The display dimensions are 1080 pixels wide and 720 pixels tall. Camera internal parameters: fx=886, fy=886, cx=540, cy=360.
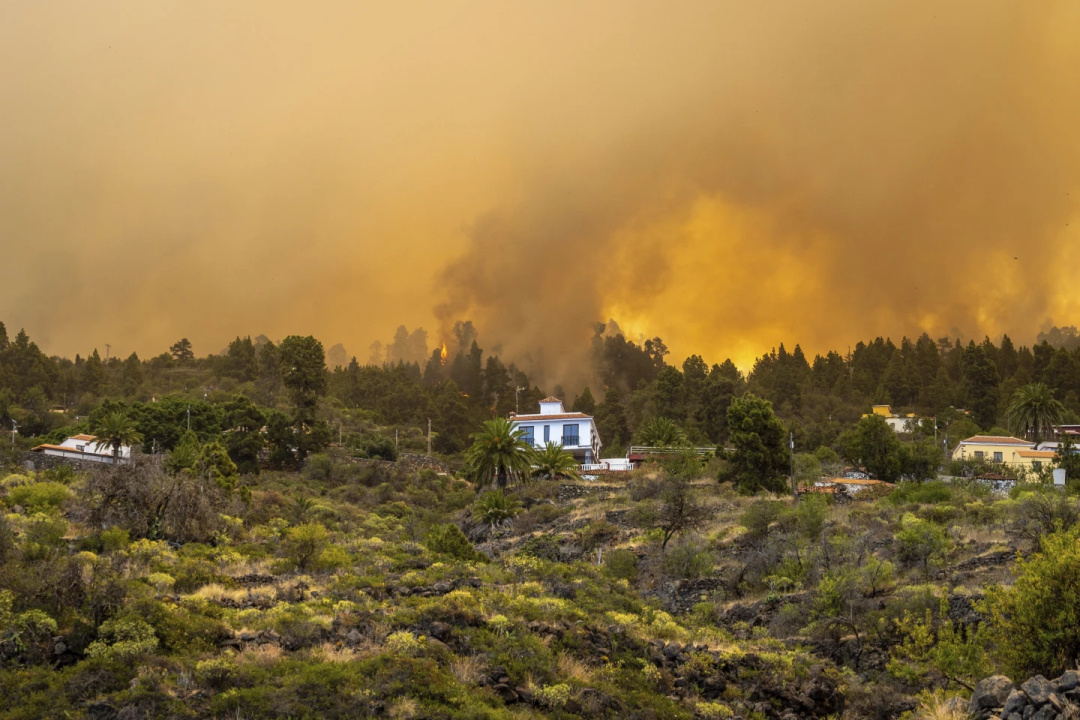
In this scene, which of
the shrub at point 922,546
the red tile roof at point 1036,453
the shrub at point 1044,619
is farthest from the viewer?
the red tile roof at point 1036,453

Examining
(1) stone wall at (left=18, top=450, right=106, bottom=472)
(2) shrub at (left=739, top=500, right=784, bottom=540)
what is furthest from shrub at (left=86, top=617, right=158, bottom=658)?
(1) stone wall at (left=18, top=450, right=106, bottom=472)

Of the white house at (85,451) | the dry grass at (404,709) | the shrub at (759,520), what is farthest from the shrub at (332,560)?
the white house at (85,451)

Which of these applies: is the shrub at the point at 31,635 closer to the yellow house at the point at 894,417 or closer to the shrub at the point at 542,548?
the shrub at the point at 542,548

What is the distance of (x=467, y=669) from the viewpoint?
19.5 meters

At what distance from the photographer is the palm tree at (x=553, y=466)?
57281 mm

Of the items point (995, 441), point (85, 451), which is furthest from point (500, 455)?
point (995, 441)

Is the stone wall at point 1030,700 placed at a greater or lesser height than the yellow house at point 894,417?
lesser

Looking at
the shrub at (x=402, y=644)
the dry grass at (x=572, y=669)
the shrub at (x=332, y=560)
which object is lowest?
the dry grass at (x=572, y=669)

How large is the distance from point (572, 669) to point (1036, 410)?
64468 mm

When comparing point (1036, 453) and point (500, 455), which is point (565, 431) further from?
point (1036, 453)

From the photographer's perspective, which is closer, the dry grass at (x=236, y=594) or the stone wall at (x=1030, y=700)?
the stone wall at (x=1030, y=700)

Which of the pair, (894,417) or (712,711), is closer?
(712,711)

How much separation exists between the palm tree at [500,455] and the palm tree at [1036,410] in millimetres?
43537

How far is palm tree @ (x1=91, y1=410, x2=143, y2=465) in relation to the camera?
5881 centimetres
